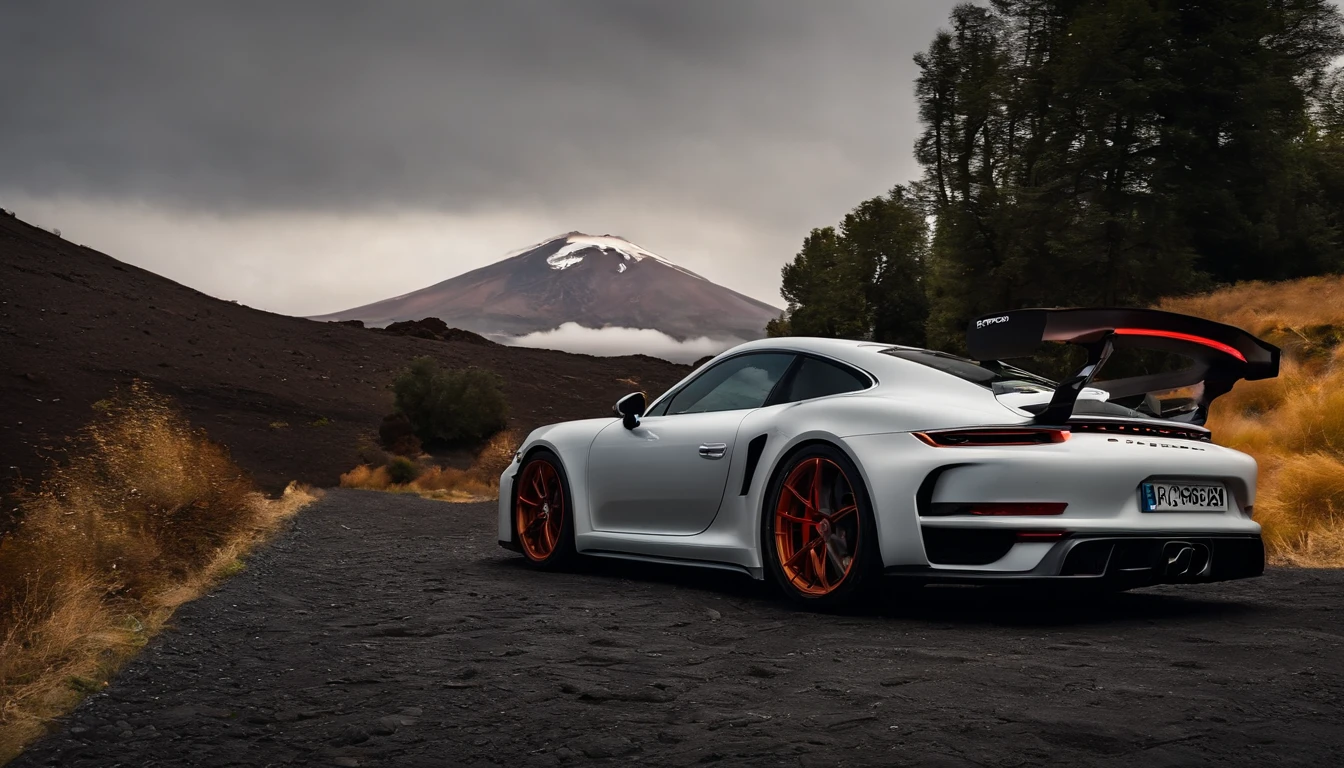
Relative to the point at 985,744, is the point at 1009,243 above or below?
above

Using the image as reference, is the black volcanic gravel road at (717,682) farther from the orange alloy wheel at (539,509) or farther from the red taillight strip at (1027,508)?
the orange alloy wheel at (539,509)

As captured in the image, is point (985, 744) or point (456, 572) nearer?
point (985, 744)

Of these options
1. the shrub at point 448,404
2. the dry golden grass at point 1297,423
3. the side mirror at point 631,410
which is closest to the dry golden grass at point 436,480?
the shrub at point 448,404

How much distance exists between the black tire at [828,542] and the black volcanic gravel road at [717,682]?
108 mm

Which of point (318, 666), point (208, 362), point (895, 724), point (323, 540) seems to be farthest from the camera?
point (208, 362)

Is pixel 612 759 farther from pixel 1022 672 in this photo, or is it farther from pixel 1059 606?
pixel 1059 606

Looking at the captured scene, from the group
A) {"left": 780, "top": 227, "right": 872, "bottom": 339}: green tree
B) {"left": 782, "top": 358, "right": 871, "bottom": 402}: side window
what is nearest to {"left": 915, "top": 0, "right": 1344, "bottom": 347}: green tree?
{"left": 780, "top": 227, "right": 872, "bottom": 339}: green tree

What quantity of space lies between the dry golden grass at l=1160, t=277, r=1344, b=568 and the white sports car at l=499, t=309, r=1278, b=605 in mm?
3348

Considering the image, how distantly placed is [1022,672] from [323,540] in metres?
7.83

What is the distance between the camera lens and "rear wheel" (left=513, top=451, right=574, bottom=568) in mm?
7195

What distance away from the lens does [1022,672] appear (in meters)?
3.85

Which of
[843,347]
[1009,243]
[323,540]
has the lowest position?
[323,540]

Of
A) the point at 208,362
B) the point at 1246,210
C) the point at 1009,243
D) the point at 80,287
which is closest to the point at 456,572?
the point at 1009,243

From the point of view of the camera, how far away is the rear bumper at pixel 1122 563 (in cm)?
466
